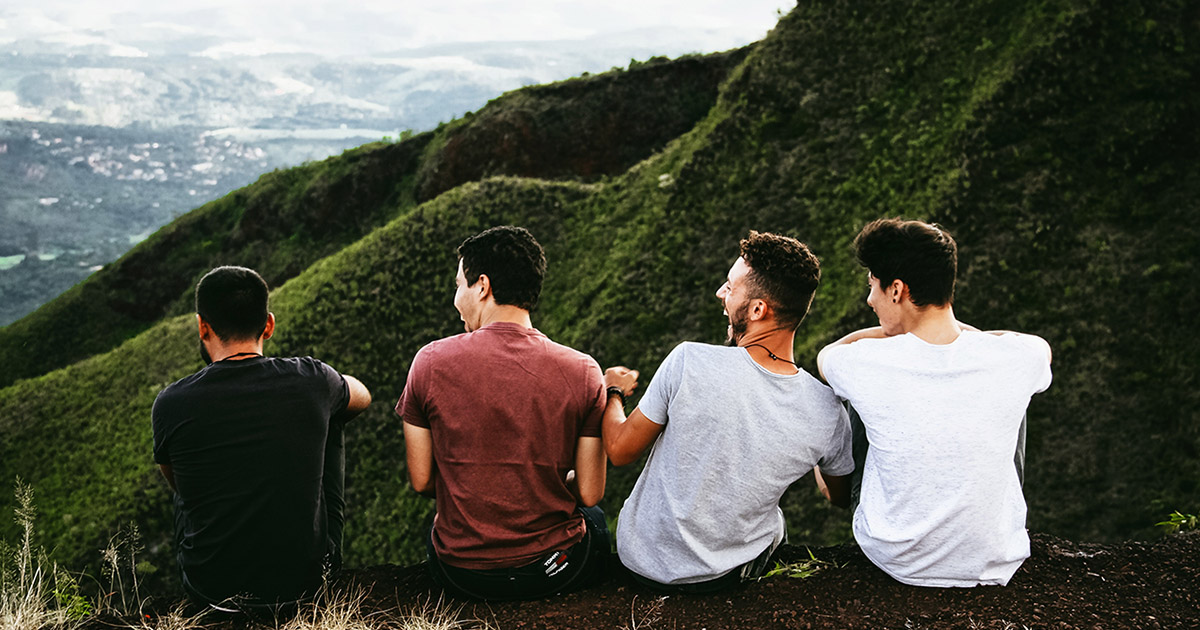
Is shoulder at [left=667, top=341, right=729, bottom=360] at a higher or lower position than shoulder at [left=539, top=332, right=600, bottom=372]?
higher

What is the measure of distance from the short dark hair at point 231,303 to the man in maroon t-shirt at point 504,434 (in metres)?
1.01

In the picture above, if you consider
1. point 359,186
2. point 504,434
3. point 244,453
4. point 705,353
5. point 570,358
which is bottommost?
point 359,186

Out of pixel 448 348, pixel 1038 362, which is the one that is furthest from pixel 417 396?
pixel 1038 362

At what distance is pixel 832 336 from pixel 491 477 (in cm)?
1070

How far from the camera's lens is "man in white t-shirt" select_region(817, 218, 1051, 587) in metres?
3.91

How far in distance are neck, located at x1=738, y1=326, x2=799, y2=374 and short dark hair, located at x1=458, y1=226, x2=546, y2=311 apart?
4.21ft

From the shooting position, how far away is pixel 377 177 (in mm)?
40625

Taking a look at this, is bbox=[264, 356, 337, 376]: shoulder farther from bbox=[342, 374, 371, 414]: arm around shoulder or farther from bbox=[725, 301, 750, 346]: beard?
bbox=[725, 301, 750, 346]: beard

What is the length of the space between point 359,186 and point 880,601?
39.8 m

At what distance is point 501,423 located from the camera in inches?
172

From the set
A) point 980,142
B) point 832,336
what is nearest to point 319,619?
point 832,336

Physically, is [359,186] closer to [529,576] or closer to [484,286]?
[484,286]

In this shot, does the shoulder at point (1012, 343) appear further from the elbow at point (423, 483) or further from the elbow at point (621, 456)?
the elbow at point (423, 483)

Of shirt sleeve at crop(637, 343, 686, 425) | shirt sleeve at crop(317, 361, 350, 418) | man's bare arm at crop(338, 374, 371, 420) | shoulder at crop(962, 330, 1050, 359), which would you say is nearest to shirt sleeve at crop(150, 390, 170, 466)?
shirt sleeve at crop(317, 361, 350, 418)
